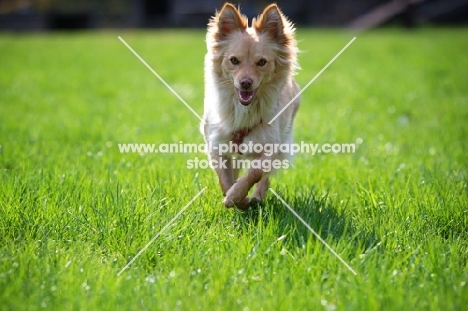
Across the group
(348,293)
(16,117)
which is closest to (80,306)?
(348,293)

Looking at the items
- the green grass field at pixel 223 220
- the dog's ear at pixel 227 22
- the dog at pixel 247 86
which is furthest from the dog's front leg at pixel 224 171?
the dog's ear at pixel 227 22

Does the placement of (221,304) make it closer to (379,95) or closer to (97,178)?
(97,178)

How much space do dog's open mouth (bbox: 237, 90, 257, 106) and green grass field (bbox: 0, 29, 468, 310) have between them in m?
0.70

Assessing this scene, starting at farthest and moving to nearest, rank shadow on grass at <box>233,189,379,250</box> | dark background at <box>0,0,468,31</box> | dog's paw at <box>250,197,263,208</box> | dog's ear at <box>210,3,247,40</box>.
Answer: dark background at <box>0,0,468,31</box>, dog's ear at <box>210,3,247,40</box>, dog's paw at <box>250,197,263,208</box>, shadow on grass at <box>233,189,379,250</box>

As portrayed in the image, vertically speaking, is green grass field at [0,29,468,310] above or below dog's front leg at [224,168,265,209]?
below

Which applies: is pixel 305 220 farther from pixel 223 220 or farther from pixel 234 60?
pixel 234 60

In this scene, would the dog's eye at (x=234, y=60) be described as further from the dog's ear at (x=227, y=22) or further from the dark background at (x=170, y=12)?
the dark background at (x=170, y=12)

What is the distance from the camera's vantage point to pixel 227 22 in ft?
12.1

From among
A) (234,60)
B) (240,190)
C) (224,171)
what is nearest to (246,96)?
(234,60)

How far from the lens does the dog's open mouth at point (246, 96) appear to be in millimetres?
3457

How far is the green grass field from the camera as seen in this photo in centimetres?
231

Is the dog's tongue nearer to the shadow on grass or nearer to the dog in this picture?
the dog

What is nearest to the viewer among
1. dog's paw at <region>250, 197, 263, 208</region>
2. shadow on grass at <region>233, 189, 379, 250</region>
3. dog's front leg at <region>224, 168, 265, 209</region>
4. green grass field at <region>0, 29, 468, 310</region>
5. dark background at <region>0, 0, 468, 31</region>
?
green grass field at <region>0, 29, 468, 310</region>

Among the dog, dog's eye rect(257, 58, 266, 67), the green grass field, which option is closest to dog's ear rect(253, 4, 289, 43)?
the dog
